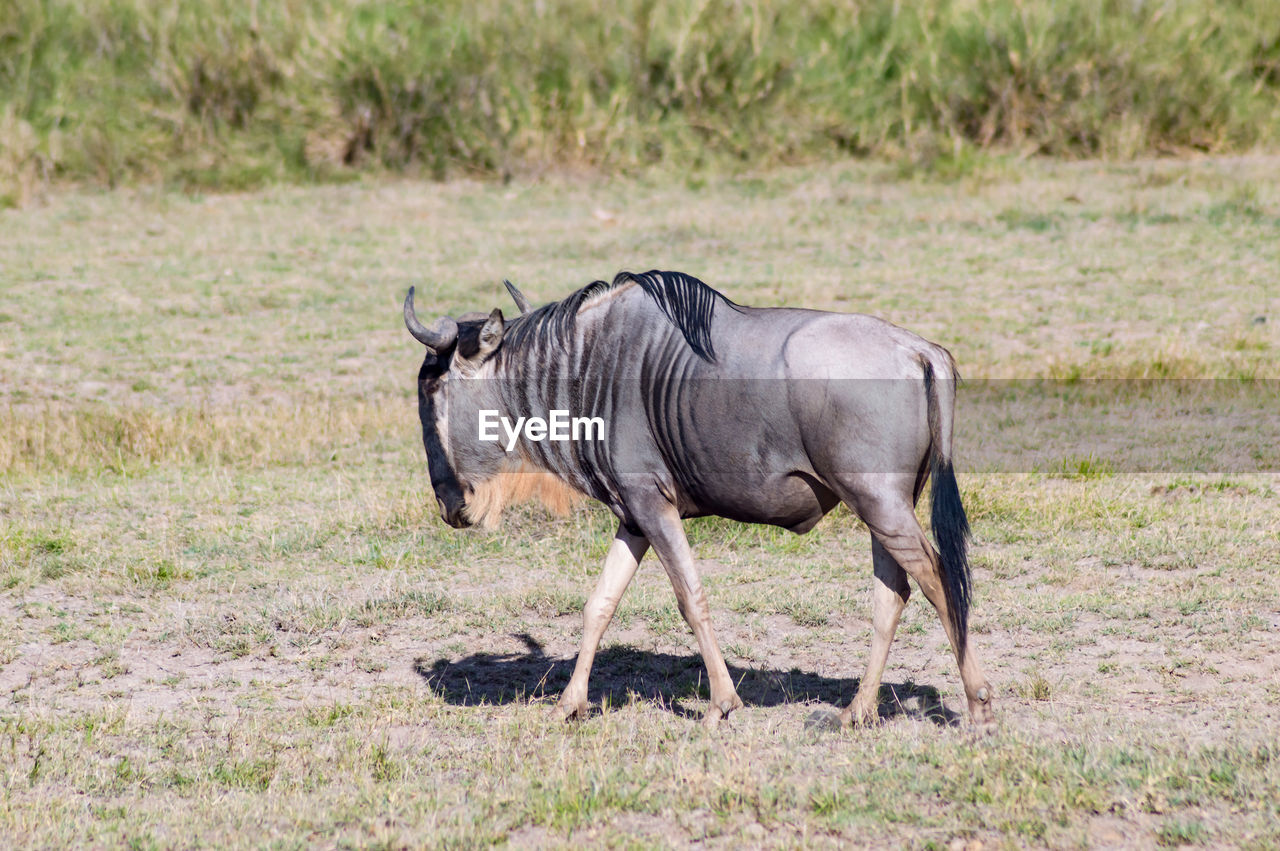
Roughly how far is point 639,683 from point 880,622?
4.27 ft

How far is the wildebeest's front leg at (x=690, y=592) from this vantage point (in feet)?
18.7

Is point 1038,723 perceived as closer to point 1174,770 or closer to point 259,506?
point 1174,770

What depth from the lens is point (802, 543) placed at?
8.45m

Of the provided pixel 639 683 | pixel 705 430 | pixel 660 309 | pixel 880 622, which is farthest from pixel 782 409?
pixel 639 683

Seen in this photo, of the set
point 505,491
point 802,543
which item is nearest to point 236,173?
point 802,543

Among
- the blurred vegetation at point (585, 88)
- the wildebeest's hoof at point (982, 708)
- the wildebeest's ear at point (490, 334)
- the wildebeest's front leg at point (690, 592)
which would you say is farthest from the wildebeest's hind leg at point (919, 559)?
the blurred vegetation at point (585, 88)

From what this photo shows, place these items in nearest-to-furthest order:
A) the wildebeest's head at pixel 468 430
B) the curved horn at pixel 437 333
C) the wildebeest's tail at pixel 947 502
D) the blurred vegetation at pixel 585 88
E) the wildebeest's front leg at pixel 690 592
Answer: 1. the wildebeest's tail at pixel 947 502
2. the wildebeest's front leg at pixel 690 592
3. the curved horn at pixel 437 333
4. the wildebeest's head at pixel 468 430
5. the blurred vegetation at pixel 585 88

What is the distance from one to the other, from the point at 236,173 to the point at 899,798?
56.8 ft

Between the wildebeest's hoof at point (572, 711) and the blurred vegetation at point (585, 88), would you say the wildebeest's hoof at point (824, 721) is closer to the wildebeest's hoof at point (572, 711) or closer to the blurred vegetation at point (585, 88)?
the wildebeest's hoof at point (572, 711)

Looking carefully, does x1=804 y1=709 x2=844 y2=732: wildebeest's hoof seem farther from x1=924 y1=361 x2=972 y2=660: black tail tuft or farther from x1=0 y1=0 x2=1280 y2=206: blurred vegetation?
x1=0 y1=0 x2=1280 y2=206: blurred vegetation

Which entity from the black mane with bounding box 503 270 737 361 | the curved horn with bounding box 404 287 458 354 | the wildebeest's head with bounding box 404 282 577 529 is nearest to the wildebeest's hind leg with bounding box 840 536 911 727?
the black mane with bounding box 503 270 737 361

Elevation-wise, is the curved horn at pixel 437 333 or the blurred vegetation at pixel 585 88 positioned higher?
the curved horn at pixel 437 333

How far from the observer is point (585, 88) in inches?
830

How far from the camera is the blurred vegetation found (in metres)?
20.6
